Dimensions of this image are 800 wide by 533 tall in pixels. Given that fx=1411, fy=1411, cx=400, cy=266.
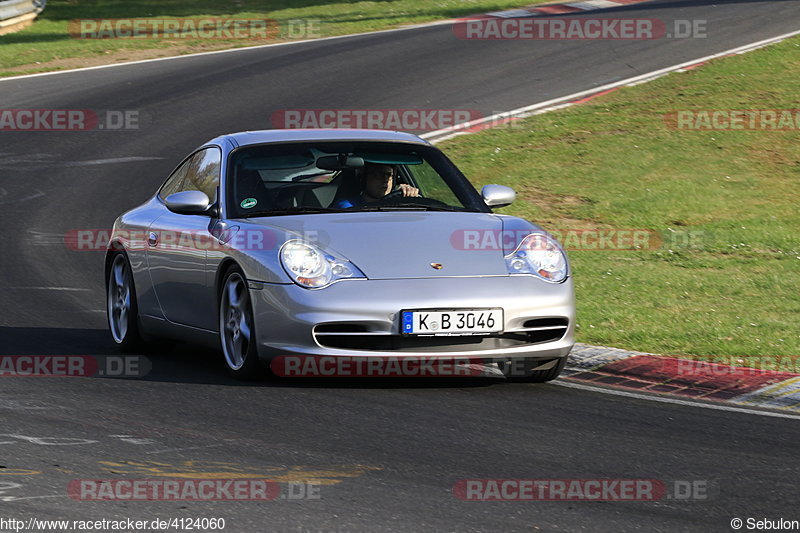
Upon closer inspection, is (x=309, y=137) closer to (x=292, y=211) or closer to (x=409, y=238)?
(x=292, y=211)

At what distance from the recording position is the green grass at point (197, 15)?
2936 centimetres

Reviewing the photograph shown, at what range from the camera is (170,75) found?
85.9ft

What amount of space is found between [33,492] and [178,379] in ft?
9.47

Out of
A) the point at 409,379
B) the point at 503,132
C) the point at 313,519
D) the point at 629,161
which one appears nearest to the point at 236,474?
the point at 313,519

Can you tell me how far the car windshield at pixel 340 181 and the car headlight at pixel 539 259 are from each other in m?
0.79

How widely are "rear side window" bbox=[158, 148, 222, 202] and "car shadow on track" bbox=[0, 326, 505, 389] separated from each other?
1.11 m

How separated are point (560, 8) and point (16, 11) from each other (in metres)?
12.7

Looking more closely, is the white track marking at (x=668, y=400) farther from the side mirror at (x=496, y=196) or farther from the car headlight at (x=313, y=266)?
the car headlight at (x=313, y=266)

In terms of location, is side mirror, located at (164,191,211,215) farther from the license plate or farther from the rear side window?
the license plate

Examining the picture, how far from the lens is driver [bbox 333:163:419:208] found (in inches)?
356

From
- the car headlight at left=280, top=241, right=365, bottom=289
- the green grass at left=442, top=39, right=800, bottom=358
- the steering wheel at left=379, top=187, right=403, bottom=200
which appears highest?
the steering wheel at left=379, top=187, right=403, bottom=200

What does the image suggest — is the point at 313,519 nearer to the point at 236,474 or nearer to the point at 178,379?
the point at 236,474

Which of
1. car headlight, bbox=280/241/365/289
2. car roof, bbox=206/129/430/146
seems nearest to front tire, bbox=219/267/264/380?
car headlight, bbox=280/241/365/289

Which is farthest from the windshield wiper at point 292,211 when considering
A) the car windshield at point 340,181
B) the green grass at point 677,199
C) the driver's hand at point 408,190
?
the green grass at point 677,199
